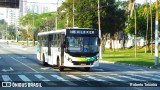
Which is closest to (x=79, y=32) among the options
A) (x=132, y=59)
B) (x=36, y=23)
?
(x=132, y=59)

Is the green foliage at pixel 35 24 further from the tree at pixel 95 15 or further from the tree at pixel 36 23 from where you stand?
the tree at pixel 95 15

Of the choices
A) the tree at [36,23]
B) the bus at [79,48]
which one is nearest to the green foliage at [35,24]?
the tree at [36,23]

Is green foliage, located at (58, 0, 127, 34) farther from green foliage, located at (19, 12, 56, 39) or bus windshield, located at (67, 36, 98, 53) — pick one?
green foliage, located at (19, 12, 56, 39)

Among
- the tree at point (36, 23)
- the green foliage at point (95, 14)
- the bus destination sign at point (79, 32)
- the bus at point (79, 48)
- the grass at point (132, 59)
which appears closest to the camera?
the bus at point (79, 48)

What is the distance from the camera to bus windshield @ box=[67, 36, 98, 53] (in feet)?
97.9

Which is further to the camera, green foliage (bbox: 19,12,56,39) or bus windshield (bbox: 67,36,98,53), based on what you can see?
green foliage (bbox: 19,12,56,39)

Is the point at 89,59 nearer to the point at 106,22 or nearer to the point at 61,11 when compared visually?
the point at 106,22

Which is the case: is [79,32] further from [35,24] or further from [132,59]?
[35,24]

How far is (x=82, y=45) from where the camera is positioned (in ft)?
97.9

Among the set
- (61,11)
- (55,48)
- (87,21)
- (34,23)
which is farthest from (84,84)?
(34,23)

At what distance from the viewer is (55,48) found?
32.8 meters

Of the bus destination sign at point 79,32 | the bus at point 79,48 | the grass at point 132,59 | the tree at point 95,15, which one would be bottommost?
the grass at point 132,59

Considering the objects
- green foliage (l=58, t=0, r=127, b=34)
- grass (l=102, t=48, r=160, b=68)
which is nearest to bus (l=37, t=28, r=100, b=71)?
grass (l=102, t=48, r=160, b=68)

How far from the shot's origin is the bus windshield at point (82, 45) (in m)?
29.8
